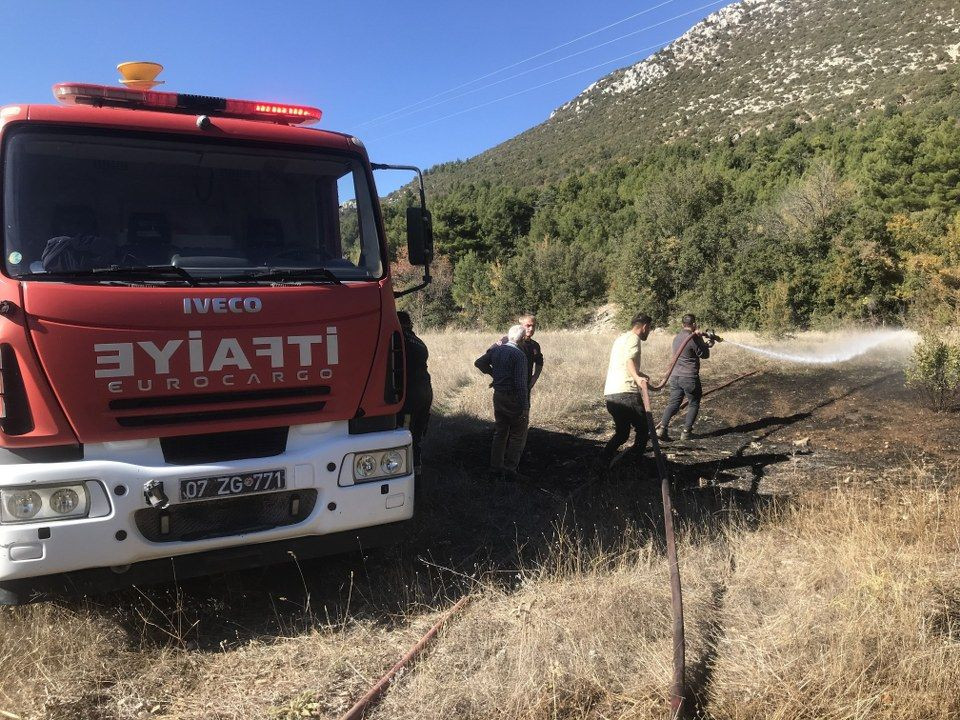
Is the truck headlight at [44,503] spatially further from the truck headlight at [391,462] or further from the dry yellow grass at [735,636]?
the dry yellow grass at [735,636]

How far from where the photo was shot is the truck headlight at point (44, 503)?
2975mm

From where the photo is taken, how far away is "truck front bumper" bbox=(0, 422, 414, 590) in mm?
3014

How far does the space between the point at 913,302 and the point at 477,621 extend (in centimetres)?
2961

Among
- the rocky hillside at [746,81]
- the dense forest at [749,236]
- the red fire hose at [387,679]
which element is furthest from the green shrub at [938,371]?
the rocky hillside at [746,81]

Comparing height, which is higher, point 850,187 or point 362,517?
point 850,187

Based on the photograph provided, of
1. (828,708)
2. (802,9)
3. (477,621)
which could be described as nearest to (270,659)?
(477,621)

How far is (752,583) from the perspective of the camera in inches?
157

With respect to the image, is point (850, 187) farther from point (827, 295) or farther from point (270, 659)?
point (270, 659)

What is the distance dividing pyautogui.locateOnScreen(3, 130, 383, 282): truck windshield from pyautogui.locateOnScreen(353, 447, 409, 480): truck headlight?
3.43 feet

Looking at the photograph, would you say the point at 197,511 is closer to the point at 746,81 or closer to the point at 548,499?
the point at 548,499

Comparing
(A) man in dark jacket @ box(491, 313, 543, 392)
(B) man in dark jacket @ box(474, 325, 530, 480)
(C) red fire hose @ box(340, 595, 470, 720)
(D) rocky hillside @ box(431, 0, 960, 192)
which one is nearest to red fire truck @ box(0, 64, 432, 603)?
(C) red fire hose @ box(340, 595, 470, 720)

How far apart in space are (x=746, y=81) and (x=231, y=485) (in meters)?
70.1

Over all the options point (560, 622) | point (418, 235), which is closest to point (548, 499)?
point (560, 622)

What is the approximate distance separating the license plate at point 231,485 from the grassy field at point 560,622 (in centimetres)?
84
